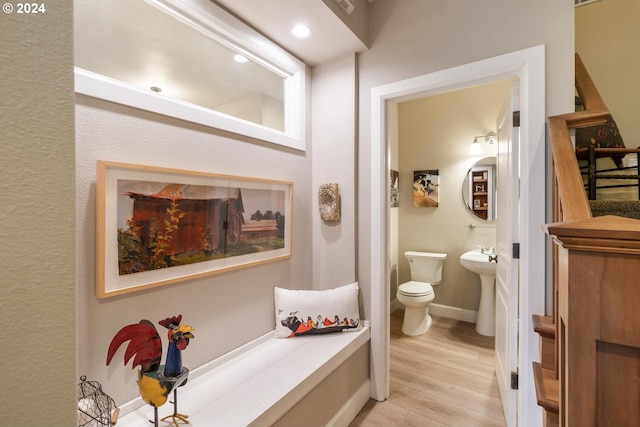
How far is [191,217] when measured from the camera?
156 centimetres

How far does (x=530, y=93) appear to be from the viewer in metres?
1.56

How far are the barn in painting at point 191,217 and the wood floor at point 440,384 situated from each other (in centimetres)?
153

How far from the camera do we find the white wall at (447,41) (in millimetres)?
1526

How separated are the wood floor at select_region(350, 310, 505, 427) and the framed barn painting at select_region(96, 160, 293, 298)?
4.60 ft

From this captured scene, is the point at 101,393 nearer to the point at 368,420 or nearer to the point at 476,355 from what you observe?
the point at 368,420

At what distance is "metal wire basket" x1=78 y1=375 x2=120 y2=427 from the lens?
1083mm

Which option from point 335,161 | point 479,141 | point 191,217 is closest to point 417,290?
point 335,161

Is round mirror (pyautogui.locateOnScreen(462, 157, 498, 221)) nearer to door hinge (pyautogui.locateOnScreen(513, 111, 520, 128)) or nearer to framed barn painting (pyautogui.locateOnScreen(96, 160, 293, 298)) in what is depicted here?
door hinge (pyautogui.locateOnScreen(513, 111, 520, 128))

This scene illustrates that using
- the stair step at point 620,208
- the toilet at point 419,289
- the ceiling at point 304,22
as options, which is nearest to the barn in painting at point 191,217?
the ceiling at point 304,22

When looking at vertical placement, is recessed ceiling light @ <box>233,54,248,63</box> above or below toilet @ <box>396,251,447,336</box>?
above

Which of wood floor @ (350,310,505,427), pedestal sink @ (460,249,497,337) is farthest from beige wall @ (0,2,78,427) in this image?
pedestal sink @ (460,249,497,337)

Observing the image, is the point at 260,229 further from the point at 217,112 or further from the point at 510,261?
the point at 510,261

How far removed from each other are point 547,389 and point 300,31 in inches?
90.4

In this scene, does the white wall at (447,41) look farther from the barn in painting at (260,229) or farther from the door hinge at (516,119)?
the barn in painting at (260,229)
